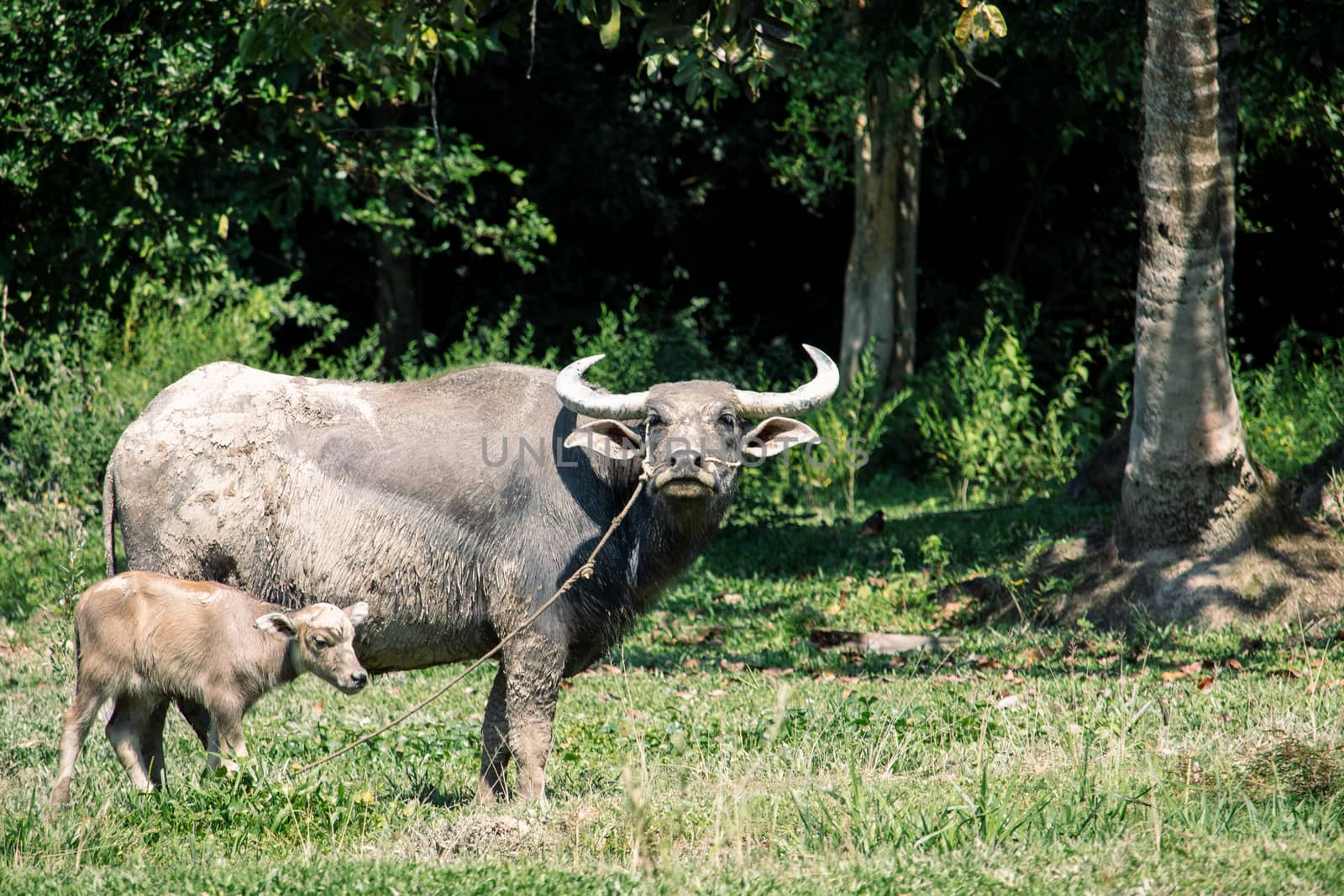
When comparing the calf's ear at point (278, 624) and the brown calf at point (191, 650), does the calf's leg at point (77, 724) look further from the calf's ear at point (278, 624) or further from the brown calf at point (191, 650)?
the calf's ear at point (278, 624)

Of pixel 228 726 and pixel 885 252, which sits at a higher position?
pixel 885 252

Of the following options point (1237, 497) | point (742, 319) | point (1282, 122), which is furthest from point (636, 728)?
point (742, 319)

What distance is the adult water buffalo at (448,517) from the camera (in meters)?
5.53

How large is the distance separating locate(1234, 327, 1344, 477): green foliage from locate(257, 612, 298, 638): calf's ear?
7.98m

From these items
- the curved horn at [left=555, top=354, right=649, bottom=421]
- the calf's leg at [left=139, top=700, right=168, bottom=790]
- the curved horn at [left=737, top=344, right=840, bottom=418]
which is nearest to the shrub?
the curved horn at [left=737, top=344, right=840, bottom=418]

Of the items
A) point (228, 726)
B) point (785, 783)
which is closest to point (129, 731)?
point (228, 726)

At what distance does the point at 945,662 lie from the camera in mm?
7934

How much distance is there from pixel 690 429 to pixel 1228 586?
452 cm

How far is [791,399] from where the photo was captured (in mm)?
5688

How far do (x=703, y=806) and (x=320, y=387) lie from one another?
96.0 inches

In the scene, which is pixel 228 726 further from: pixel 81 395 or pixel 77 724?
pixel 81 395

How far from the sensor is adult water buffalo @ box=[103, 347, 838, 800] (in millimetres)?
5531

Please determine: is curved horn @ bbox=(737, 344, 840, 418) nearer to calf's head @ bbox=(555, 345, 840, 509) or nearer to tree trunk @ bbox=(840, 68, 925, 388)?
calf's head @ bbox=(555, 345, 840, 509)

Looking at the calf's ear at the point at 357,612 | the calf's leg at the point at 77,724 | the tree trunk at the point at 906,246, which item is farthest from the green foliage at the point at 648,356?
the calf's leg at the point at 77,724
